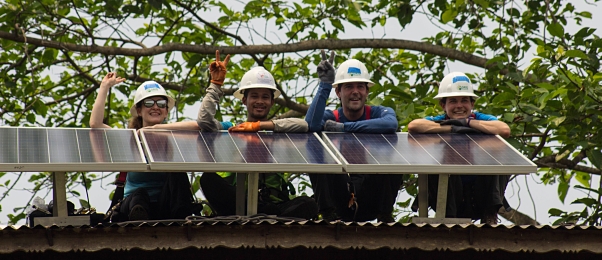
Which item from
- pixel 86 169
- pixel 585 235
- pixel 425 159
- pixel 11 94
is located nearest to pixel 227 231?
pixel 86 169

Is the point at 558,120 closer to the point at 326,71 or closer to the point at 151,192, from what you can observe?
the point at 326,71

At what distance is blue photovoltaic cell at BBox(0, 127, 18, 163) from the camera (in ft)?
29.1

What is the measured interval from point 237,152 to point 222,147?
237 millimetres

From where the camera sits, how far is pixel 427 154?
32.1ft

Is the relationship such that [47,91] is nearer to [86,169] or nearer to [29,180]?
[29,180]

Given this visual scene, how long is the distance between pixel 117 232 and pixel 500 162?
3580 mm

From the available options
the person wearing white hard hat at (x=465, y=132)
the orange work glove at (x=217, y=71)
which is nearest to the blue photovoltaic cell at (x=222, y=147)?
the orange work glove at (x=217, y=71)

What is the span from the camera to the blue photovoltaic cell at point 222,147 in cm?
926

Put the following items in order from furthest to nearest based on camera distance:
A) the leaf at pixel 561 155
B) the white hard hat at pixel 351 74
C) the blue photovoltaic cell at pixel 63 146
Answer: the leaf at pixel 561 155 < the white hard hat at pixel 351 74 < the blue photovoltaic cell at pixel 63 146

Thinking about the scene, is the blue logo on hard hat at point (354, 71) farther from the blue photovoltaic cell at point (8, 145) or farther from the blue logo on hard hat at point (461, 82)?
the blue photovoltaic cell at point (8, 145)

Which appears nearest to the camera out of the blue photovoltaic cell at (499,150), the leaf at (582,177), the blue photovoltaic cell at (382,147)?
the blue photovoltaic cell at (382,147)

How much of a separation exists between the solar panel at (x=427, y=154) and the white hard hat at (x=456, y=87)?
0.65 meters

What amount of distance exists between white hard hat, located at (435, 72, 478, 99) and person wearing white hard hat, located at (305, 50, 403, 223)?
0.72 m

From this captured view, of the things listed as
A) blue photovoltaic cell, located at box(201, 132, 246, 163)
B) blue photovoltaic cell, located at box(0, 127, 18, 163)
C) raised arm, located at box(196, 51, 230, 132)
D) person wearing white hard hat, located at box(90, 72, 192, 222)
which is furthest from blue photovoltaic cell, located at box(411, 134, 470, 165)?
blue photovoltaic cell, located at box(0, 127, 18, 163)
